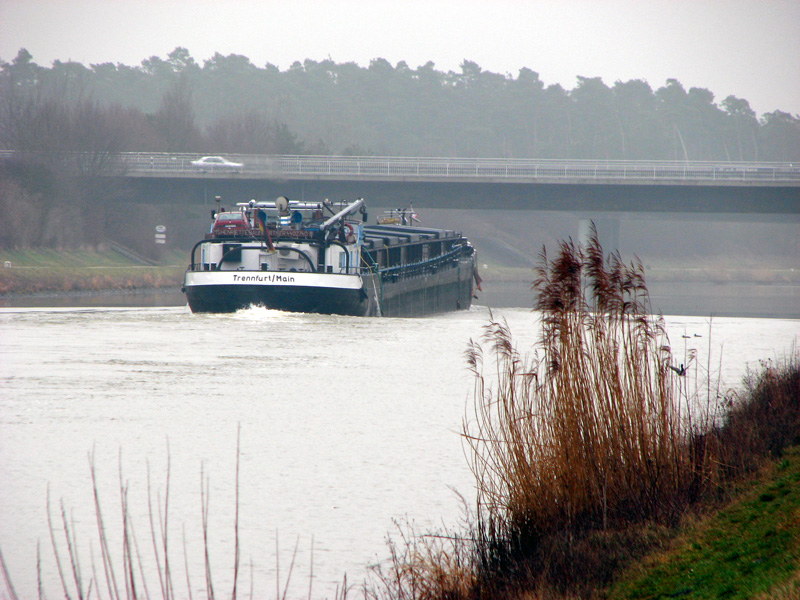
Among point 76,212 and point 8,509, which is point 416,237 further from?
point 8,509

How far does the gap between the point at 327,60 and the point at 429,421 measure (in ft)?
454

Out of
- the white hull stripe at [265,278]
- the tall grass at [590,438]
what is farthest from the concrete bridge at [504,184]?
the tall grass at [590,438]

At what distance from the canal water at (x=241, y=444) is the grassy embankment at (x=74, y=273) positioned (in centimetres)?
1975

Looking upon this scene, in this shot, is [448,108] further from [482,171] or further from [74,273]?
[74,273]

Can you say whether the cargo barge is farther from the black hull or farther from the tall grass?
the tall grass

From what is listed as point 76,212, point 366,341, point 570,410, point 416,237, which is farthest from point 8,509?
point 76,212

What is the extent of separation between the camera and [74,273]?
4625cm

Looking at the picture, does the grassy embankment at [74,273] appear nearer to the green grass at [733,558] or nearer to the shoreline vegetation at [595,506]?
the shoreline vegetation at [595,506]

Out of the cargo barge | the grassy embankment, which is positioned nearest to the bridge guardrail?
the grassy embankment

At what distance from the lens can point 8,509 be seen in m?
8.52

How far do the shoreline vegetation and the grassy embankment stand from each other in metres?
37.0

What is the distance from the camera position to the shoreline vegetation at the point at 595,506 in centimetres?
608

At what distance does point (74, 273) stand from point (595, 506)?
42.7m

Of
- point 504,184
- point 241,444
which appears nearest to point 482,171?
point 504,184
